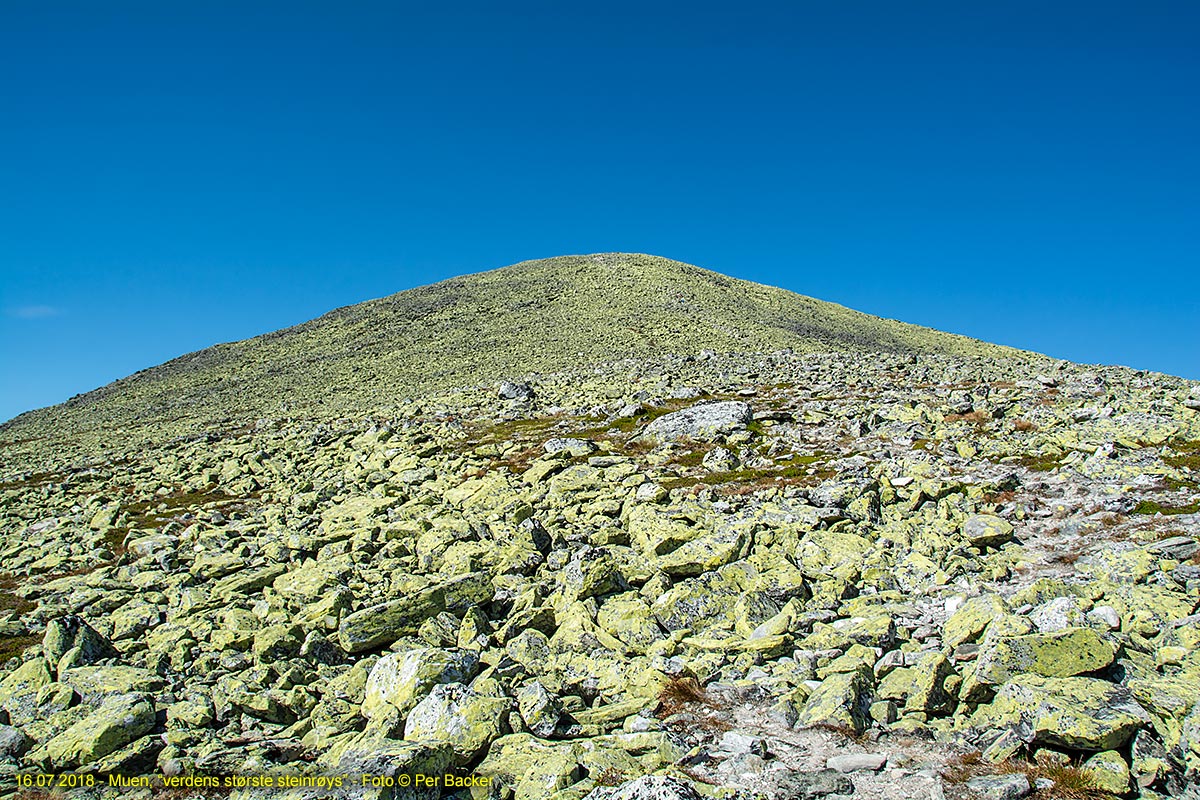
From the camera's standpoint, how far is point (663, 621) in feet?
→ 45.2

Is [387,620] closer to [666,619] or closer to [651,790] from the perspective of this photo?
[666,619]

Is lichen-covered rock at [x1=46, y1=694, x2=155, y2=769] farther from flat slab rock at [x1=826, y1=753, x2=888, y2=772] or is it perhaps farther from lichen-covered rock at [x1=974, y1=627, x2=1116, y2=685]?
lichen-covered rock at [x1=974, y1=627, x2=1116, y2=685]


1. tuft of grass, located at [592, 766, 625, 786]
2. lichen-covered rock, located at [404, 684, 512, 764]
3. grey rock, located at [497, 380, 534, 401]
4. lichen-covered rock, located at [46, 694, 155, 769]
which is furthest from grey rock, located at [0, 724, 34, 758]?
grey rock, located at [497, 380, 534, 401]

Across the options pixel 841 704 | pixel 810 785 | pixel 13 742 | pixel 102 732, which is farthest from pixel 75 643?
pixel 841 704

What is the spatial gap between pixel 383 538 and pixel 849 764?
15410mm

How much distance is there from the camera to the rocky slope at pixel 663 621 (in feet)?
28.3

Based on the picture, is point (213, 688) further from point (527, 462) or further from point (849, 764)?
point (527, 462)

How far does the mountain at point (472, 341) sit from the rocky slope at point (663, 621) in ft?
105

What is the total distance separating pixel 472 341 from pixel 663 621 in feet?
218

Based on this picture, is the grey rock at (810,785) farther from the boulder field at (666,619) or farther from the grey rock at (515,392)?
the grey rock at (515,392)

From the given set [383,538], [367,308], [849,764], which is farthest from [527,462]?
[367,308]

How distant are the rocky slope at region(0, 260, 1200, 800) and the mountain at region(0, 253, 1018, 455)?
105 ft

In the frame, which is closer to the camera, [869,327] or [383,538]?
[383,538]

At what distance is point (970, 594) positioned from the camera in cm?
1352
